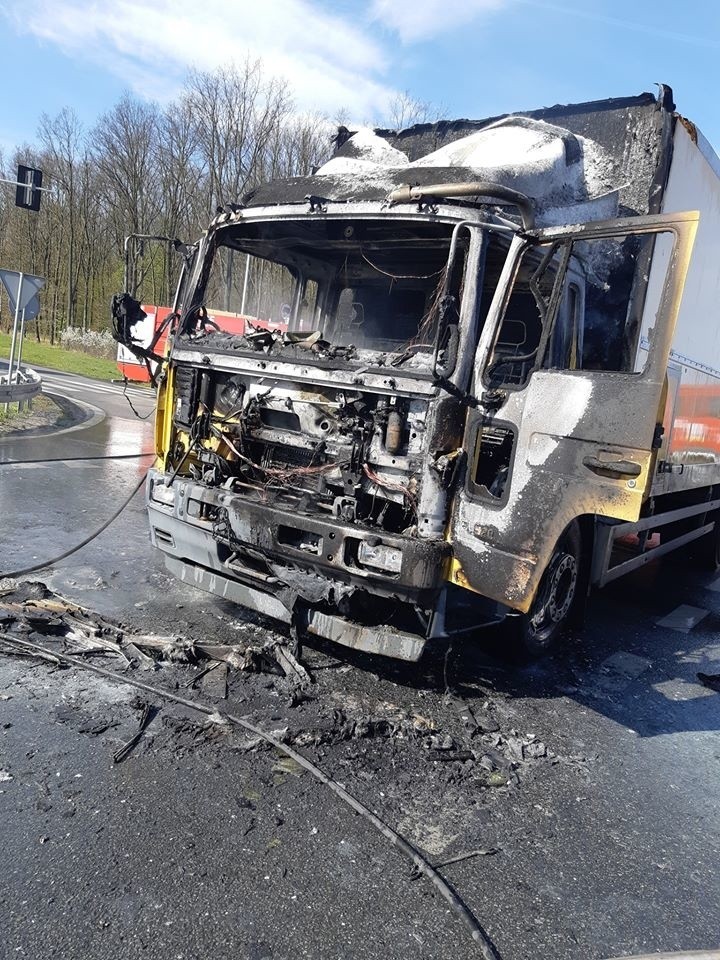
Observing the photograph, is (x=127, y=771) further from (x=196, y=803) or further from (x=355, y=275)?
(x=355, y=275)

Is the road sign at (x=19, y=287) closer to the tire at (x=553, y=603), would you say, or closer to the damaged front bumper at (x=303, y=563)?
the damaged front bumper at (x=303, y=563)

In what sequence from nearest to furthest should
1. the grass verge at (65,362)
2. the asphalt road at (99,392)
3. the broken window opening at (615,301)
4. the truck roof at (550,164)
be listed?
the truck roof at (550,164) → the broken window opening at (615,301) → the asphalt road at (99,392) → the grass verge at (65,362)

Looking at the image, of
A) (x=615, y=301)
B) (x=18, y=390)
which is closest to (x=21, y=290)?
(x=18, y=390)

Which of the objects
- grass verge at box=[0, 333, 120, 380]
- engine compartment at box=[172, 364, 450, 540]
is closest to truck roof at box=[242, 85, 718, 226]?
engine compartment at box=[172, 364, 450, 540]

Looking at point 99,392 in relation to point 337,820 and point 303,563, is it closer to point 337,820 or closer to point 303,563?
point 303,563

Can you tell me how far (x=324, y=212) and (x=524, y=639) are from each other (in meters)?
3.13

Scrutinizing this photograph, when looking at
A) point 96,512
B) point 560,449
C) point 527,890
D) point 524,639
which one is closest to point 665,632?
point 524,639

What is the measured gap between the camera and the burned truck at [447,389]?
3879 mm

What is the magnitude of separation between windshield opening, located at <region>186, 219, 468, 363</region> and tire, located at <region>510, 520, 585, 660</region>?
1696 mm

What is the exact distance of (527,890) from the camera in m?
2.78

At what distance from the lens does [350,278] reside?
537 cm

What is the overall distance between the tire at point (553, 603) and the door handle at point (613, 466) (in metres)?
0.86

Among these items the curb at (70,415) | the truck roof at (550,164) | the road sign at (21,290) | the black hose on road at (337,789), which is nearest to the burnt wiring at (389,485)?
the black hose on road at (337,789)

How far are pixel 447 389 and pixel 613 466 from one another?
974mm
